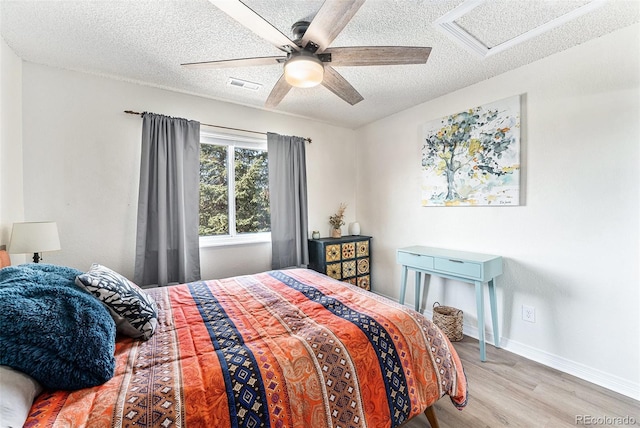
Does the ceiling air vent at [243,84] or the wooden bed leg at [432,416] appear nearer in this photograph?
the wooden bed leg at [432,416]

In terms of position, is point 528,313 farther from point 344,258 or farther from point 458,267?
point 344,258

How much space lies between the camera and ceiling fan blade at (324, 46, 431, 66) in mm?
1484

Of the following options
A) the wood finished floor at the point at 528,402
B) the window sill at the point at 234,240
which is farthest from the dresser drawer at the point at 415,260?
the window sill at the point at 234,240

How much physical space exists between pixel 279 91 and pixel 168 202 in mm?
1572

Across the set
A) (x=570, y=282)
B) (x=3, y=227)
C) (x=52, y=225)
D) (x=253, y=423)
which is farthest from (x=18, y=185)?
(x=570, y=282)

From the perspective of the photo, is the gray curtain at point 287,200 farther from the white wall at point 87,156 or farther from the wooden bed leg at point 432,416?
the wooden bed leg at point 432,416

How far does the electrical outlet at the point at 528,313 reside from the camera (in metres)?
2.33

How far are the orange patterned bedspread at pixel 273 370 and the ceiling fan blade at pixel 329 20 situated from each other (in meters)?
1.51

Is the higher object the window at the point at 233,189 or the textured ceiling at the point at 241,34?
the textured ceiling at the point at 241,34

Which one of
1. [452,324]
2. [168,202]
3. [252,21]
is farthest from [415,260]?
[168,202]

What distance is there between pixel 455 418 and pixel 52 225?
119 inches

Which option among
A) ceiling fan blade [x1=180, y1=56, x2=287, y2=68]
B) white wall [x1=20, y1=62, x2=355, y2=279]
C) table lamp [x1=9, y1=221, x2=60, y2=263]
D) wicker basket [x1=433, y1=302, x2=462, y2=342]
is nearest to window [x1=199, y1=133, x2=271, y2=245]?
white wall [x1=20, y1=62, x2=355, y2=279]

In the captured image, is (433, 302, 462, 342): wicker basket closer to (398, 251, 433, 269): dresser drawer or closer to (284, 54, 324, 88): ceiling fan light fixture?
(398, 251, 433, 269): dresser drawer

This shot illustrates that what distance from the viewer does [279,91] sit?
2.01 meters
